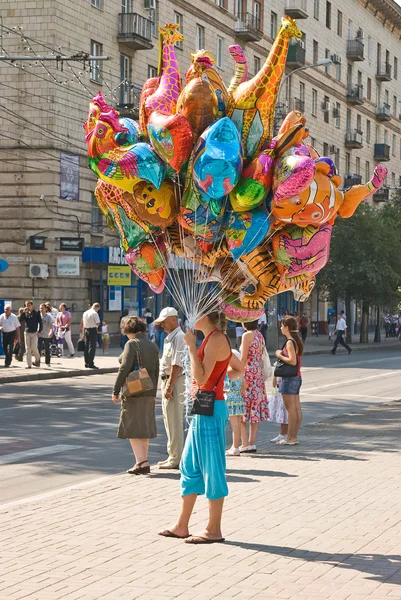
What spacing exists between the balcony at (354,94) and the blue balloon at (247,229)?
6351 centimetres

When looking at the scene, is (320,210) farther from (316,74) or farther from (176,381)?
(316,74)

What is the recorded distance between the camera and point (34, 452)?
13.6 meters

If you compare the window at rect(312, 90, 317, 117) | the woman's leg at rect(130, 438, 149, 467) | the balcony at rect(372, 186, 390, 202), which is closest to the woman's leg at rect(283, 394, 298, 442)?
the woman's leg at rect(130, 438, 149, 467)

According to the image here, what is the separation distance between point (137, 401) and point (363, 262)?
4056 centimetres

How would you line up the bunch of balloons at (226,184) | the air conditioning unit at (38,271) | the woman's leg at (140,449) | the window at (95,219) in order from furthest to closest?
the window at (95,219)
the air conditioning unit at (38,271)
the woman's leg at (140,449)
the bunch of balloons at (226,184)

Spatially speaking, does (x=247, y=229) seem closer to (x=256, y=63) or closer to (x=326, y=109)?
(x=256, y=63)

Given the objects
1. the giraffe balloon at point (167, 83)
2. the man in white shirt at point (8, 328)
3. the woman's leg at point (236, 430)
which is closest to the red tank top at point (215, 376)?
the giraffe balloon at point (167, 83)

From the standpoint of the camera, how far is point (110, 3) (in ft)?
134

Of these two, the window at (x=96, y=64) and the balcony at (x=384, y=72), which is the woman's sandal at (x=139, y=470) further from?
the balcony at (x=384, y=72)

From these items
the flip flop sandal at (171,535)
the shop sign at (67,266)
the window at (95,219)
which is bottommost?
the flip flop sandal at (171,535)

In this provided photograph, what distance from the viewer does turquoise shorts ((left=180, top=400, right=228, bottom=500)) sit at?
8117 mm

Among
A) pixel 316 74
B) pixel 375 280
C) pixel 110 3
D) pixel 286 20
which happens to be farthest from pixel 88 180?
pixel 286 20

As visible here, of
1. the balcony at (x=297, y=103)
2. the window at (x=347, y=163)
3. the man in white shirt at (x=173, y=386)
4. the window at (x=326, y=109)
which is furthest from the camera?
the window at (x=347, y=163)

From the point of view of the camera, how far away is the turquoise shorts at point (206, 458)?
8117 mm
